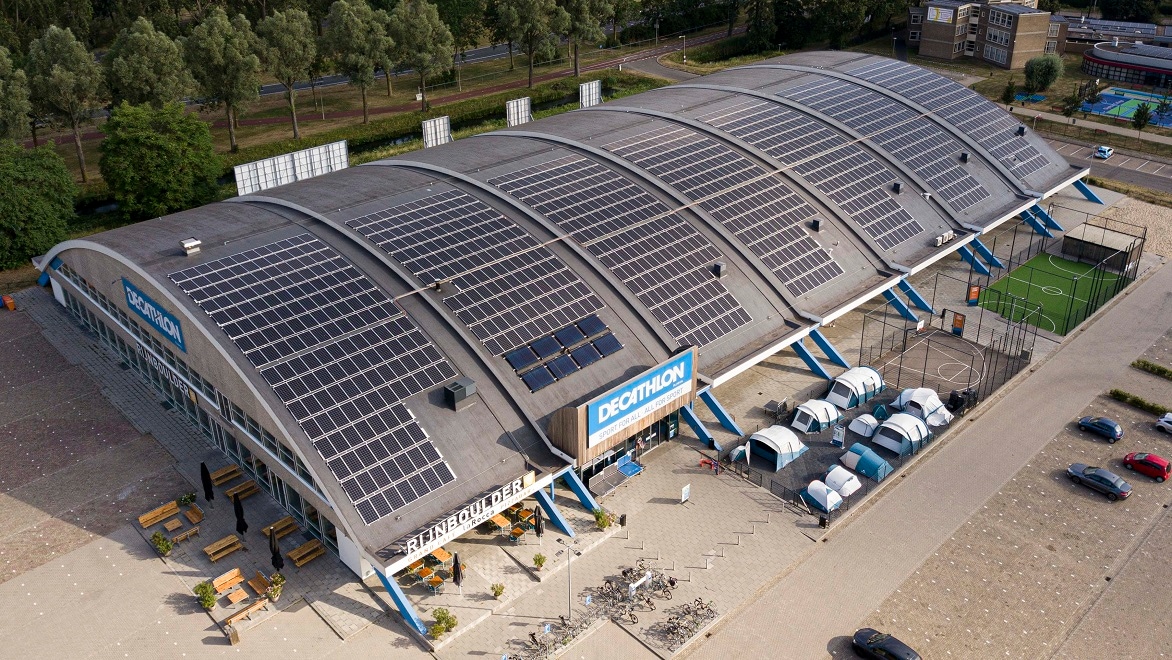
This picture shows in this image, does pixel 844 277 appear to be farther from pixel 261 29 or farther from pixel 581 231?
pixel 261 29

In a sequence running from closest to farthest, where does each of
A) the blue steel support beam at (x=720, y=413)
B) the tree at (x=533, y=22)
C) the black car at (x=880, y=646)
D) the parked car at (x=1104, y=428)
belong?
the black car at (x=880, y=646) < the blue steel support beam at (x=720, y=413) < the parked car at (x=1104, y=428) < the tree at (x=533, y=22)

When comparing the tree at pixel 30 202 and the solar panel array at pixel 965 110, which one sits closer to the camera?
the tree at pixel 30 202

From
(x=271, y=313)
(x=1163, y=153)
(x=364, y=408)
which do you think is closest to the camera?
(x=364, y=408)

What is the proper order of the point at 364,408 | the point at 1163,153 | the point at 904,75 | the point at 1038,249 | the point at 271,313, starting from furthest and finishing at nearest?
1. the point at 1163,153
2. the point at 904,75
3. the point at 1038,249
4. the point at 271,313
5. the point at 364,408

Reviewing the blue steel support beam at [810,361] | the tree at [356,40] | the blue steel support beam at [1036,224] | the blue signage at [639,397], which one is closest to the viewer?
the blue signage at [639,397]

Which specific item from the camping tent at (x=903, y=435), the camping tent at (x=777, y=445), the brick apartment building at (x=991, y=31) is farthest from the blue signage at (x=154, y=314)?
the brick apartment building at (x=991, y=31)

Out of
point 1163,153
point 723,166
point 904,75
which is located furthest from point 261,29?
point 1163,153

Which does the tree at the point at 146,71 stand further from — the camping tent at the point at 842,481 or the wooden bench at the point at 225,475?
the camping tent at the point at 842,481
